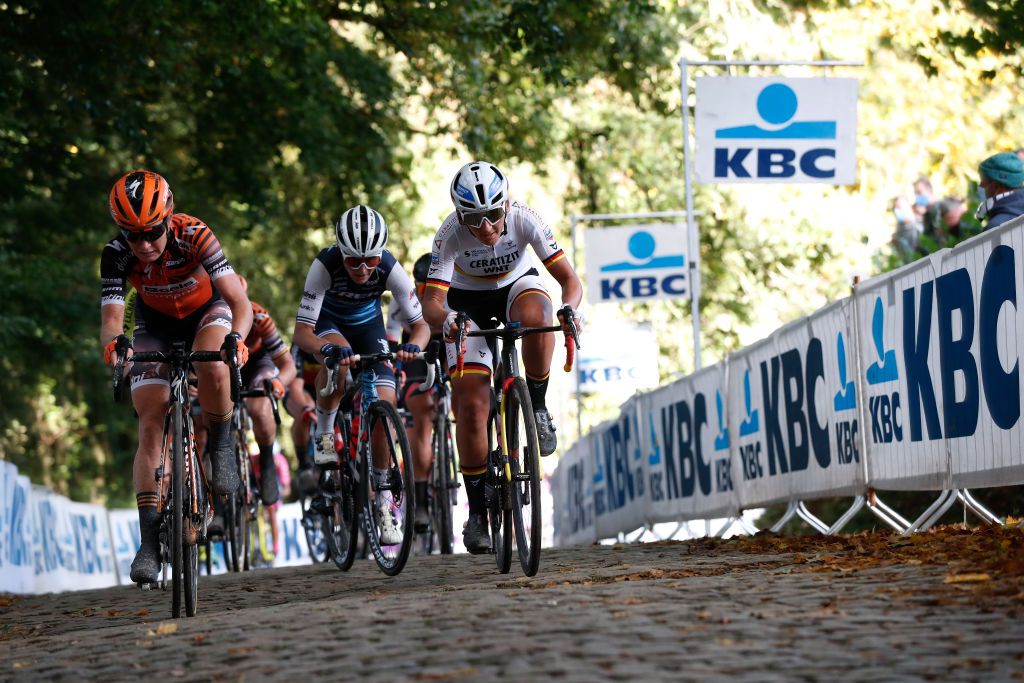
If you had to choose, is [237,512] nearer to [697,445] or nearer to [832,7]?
[697,445]

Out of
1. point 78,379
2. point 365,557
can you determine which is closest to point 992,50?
point 365,557

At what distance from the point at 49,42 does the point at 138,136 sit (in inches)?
64.4

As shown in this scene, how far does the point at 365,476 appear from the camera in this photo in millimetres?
10789

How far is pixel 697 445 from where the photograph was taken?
15617mm

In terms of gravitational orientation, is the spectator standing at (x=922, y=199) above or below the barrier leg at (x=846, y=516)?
above

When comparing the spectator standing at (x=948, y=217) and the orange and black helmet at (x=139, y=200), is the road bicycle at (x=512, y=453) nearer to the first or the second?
the orange and black helmet at (x=139, y=200)

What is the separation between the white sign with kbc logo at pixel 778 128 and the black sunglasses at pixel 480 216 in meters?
7.33

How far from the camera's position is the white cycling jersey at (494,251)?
380 inches

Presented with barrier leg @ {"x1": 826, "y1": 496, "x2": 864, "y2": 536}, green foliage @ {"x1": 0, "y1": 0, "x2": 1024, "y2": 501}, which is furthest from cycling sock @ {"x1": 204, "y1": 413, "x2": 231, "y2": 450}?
green foliage @ {"x1": 0, "y1": 0, "x2": 1024, "y2": 501}

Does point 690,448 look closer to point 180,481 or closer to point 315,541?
point 315,541

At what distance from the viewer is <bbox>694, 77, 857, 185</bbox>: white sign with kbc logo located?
1650 centimetres

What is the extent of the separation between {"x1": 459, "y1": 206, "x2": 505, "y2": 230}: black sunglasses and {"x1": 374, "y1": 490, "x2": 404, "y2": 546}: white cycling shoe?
2.08m

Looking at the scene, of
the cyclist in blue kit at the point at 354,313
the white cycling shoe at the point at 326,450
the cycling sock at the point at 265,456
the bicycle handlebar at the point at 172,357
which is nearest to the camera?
the bicycle handlebar at the point at 172,357

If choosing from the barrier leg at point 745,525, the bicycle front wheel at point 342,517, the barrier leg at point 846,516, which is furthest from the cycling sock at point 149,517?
the barrier leg at point 745,525
